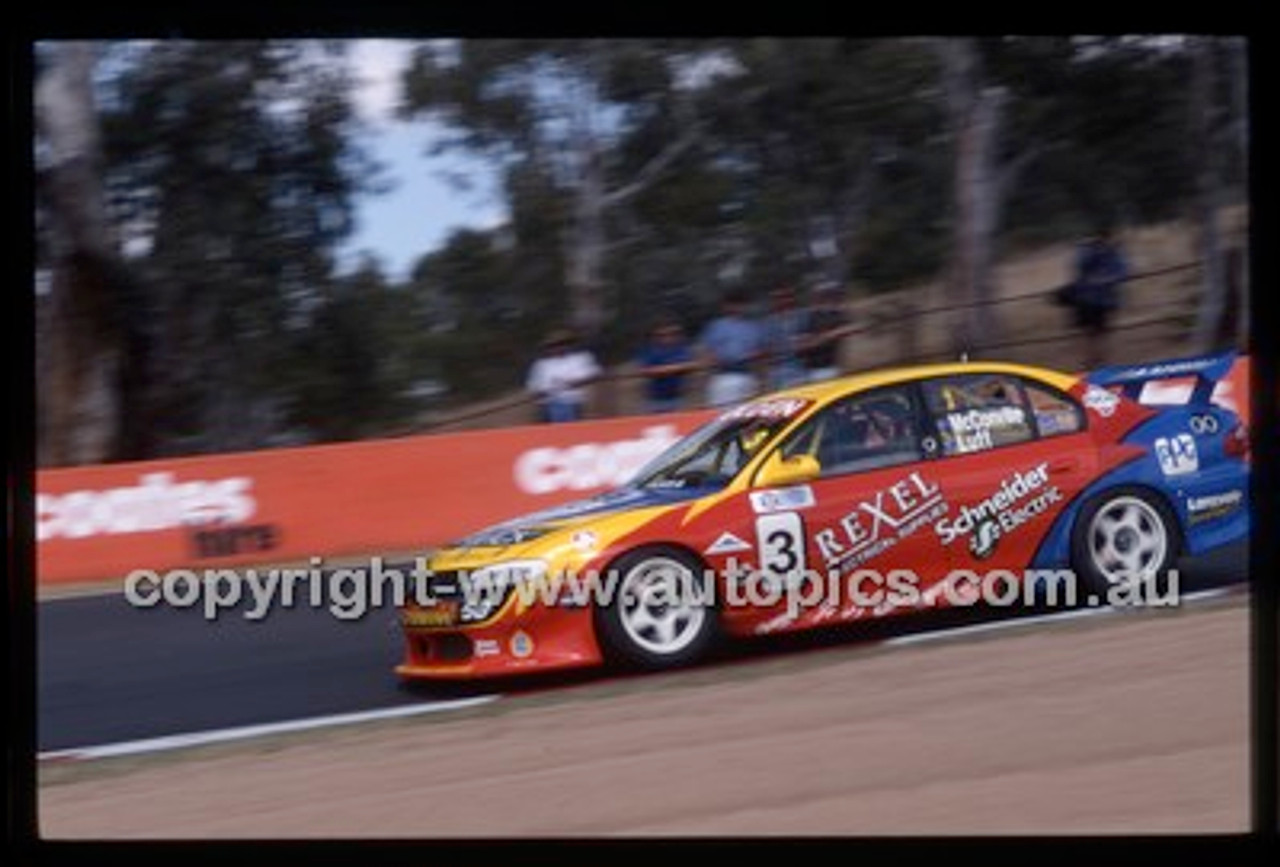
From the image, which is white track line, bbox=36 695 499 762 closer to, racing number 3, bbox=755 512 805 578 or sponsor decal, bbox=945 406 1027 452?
racing number 3, bbox=755 512 805 578

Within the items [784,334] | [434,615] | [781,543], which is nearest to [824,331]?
[784,334]

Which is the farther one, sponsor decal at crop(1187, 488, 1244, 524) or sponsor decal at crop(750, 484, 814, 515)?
sponsor decal at crop(750, 484, 814, 515)

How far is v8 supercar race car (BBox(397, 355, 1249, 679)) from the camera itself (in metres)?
7.08

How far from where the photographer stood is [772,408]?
23.5ft

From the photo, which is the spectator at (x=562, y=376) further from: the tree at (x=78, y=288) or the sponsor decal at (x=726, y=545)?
the tree at (x=78, y=288)

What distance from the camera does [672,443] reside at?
7266mm

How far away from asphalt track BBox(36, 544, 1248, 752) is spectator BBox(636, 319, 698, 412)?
90cm

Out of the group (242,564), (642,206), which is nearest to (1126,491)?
(642,206)

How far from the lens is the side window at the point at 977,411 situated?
7.43 meters

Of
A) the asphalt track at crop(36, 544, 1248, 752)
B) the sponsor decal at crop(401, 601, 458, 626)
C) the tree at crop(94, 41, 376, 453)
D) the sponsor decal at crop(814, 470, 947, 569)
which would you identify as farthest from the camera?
the sponsor decal at crop(814, 470, 947, 569)

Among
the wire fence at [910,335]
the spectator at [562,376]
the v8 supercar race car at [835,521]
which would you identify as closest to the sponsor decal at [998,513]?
the v8 supercar race car at [835,521]

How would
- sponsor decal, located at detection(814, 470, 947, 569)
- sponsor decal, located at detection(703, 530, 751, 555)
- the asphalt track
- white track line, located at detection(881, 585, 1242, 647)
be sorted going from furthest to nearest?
sponsor decal, located at detection(703, 530, 751, 555) → sponsor decal, located at detection(814, 470, 947, 569) → white track line, located at detection(881, 585, 1242, 647) → the asphalt track

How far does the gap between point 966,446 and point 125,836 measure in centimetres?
337

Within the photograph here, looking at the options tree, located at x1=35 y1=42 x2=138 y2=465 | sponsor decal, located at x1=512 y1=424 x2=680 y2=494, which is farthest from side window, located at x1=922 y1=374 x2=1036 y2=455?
tree, located at x1=35 y1=42 x2=138 y2=465
